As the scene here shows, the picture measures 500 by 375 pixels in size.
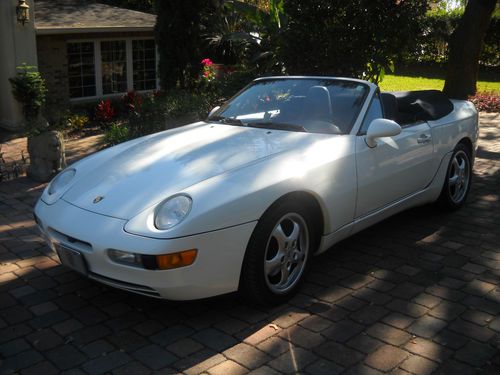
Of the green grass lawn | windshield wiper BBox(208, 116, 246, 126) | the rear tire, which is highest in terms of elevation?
windshield wiper BBox(208, 116, 246, 126)

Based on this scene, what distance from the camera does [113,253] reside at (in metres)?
3.48

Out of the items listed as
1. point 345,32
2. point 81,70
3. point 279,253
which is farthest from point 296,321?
point 81,70

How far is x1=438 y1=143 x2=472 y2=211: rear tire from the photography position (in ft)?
19.2

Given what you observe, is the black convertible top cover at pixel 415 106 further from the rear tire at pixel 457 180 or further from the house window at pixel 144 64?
the house window at pixel 144 64

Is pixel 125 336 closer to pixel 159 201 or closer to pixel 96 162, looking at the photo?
pixel 159 201

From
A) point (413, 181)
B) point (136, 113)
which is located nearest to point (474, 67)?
point (136, 113)

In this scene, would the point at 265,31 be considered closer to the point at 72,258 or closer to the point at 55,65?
the point at 55,65

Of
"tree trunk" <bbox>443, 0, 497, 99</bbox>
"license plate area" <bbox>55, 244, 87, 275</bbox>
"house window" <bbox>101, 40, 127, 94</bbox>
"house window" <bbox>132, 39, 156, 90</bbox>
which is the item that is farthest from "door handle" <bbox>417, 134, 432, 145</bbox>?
"house window" <bbox>132, 39, 156, 90</bbox>

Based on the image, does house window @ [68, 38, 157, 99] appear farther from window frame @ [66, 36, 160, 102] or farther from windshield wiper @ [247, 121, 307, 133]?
windshield wiper @ [247, 121, 307, 133]

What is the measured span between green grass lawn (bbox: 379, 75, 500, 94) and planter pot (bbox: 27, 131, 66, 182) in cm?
1440

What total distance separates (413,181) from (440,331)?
1.78 meters

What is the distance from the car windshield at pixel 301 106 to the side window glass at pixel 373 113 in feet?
0.29

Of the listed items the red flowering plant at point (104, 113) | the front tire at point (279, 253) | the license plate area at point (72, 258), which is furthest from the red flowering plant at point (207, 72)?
the license plate area at point (72, 258)

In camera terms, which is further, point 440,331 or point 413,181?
point 413,181
